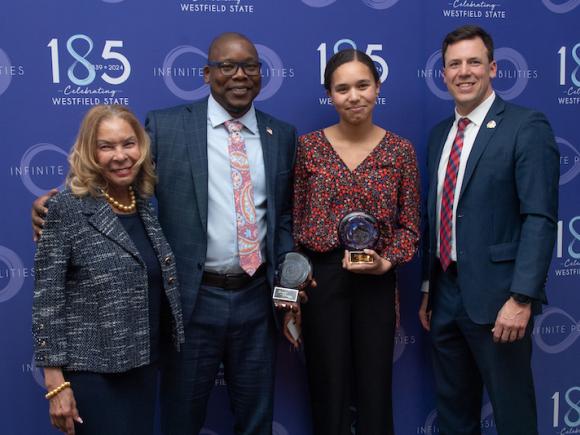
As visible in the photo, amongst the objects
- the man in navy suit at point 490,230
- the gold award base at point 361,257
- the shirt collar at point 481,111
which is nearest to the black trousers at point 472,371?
the man in navy suit at point 490,230

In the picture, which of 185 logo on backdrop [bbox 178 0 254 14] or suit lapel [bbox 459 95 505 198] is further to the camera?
185 logo on backdrop [bbox 178 0 254 14]

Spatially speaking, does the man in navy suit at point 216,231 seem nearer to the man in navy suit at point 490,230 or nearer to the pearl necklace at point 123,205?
the pearl necklace at point 123,205

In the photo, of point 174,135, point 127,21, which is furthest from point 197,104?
point 127,21

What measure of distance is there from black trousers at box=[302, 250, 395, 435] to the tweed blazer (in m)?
0.76

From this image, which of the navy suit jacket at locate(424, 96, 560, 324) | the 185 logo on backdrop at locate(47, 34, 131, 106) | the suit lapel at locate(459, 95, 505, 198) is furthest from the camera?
the 185 logo on backdrop at locate(47, 34, 131, 106)

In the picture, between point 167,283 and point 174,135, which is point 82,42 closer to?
point 174,135

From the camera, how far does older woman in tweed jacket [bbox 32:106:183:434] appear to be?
162cm

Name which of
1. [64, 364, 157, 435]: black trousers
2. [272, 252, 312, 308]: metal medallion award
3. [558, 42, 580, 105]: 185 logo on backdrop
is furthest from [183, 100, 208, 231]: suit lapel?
[558, 42, 580, 105]: 185 logo on backdrop

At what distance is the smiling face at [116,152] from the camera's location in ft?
5.63

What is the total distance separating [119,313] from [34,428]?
1304mm

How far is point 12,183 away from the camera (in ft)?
8.18

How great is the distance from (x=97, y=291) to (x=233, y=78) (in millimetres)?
907

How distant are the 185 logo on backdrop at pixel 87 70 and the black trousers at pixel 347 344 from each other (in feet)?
3.81

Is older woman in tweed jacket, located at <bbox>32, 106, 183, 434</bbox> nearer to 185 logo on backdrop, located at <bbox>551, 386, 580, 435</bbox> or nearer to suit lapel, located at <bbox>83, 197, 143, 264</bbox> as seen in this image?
suit lapel, located at <bbox>83, 197, 143, 264</bbox>
